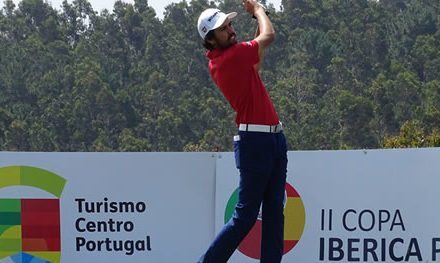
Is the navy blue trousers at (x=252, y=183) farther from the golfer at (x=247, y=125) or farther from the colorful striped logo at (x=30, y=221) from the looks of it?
the colorful striped logo at (x=30, y=221)

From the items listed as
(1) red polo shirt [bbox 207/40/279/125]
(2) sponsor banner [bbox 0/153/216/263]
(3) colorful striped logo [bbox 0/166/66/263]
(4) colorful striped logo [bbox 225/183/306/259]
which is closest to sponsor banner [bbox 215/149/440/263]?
(4) colorful striped logo [bbox 225/183/306/259]

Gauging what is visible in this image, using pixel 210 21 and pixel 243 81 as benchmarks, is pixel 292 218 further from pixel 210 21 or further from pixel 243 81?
pixel 210 21

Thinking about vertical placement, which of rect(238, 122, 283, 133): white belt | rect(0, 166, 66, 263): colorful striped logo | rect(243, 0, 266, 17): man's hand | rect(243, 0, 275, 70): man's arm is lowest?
rect(0, 166, 66, 263): colorful striped logo

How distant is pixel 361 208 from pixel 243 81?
5.71ft

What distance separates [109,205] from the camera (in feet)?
22.7

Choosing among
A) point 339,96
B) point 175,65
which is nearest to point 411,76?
point 339,96

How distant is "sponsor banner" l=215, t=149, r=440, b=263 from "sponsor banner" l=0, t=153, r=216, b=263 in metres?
0.35

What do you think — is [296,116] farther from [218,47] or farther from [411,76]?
[218,47]

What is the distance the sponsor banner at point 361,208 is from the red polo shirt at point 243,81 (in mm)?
1381

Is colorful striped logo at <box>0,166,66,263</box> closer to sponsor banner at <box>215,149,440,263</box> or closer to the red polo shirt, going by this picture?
sponsor banner at <box>215,149,440,263</box>

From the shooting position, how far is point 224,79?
211 inches

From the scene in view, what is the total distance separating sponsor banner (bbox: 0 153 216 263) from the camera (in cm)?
689

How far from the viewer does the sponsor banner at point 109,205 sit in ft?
22.6

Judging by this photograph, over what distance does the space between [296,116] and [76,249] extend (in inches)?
2024
